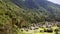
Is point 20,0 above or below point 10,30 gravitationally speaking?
below

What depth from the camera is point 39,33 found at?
50.5 metres

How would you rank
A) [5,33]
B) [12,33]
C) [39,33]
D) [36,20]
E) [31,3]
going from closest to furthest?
[5,33]
[12,33]
[39,33]
[36,20]
[31,3]

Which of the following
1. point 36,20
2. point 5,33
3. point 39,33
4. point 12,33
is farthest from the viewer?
point 36,20

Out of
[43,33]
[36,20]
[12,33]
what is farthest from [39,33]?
[36,20]

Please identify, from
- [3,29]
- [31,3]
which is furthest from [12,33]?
[31,3]

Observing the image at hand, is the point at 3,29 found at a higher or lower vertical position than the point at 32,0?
higher

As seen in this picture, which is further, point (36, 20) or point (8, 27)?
point (36, 20)

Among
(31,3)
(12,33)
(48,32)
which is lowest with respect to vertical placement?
(31,3)

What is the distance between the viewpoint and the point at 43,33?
50.6 metres

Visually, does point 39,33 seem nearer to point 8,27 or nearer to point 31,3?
point 8,27

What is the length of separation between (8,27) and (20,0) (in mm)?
115540

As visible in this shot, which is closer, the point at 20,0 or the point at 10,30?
the point at 10,30

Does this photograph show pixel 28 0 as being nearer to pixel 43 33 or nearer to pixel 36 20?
pixel 36 20

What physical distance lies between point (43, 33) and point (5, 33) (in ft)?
62.2
